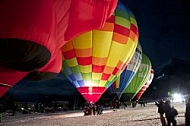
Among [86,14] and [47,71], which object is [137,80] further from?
[86,14]

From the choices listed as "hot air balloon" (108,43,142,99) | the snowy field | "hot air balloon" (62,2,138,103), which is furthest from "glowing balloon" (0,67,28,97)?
"hot air balloon" (108,43,142,99)

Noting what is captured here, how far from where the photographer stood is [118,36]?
16562 millimetres

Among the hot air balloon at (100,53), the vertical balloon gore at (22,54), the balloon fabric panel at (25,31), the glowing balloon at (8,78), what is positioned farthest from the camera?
the hot air balloon at (100,53)

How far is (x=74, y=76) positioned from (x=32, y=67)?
37.9ft

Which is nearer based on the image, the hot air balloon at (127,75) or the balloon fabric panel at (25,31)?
the balloon fabric panel at (25,31)

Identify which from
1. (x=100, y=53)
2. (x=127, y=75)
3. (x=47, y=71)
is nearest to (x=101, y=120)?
(x=100, y=53)

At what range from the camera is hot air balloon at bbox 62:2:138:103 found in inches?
614

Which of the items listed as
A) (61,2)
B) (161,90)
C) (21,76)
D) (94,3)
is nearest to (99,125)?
(21,76)

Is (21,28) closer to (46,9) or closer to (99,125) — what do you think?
(46,9)

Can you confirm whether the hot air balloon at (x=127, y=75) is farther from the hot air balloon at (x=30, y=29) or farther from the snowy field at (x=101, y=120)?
Answer: the hot air balloon at (x=30, y=29)

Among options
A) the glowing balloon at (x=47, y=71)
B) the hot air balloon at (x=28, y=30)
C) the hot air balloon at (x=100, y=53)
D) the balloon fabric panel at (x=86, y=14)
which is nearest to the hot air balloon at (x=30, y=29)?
the hot air balloon at (x=28, y=30)

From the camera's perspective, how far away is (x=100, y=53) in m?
16.0

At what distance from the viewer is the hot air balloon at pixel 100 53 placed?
15.6 m

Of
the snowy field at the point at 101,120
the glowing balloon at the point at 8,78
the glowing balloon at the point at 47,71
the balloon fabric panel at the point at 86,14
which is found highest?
the balloon fabric panel at the point at 86,14
